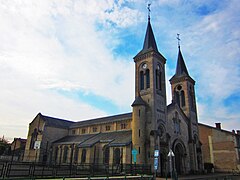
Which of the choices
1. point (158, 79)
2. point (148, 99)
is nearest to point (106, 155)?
point (148, 99)

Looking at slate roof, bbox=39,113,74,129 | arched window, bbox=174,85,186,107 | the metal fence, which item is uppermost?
arched window, bbox=174,85,186,107

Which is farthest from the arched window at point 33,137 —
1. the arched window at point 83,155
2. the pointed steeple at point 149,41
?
the pointed steeple at point 149,41

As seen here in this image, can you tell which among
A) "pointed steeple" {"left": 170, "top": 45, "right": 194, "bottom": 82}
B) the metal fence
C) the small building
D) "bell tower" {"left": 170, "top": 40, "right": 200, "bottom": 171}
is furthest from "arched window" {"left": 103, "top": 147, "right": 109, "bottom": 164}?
the small building

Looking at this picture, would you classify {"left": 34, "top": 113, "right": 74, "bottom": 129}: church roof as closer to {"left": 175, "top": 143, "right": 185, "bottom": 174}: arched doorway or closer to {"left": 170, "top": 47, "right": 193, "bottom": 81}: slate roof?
{"left": 175, "top": 143, "right": 185, "bottom": 174}: arched doorway

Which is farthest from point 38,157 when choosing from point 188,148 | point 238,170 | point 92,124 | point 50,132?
point 238,170

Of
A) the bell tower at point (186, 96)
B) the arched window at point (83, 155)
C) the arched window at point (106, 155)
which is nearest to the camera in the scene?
the arched window at point (106, 155)

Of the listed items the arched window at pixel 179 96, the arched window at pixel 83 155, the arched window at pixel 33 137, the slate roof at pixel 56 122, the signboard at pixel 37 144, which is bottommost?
the arched window at pixel 83 155

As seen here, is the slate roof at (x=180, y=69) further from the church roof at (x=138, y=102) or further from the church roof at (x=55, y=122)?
the church roof at (x=55, y=122)

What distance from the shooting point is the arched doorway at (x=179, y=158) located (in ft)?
123

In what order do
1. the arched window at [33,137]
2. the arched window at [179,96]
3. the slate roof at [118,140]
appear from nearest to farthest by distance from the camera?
the slate roof at [118,140], the arched window at [179,96], the arched window at [33,137]

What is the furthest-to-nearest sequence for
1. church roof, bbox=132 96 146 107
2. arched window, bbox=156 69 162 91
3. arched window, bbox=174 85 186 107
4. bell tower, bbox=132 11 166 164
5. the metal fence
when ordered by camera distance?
arched window, bbox=174 85 186 107 < arched window, bbox=156 69 162 91 < church roof, bbox=132 96 146 107 < bell tower, bbox=132 11 166 164 < the metal fence

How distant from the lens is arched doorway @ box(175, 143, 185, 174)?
123 feet

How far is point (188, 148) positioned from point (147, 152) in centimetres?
1382

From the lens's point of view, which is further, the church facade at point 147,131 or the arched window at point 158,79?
the arched window at point 158,79
